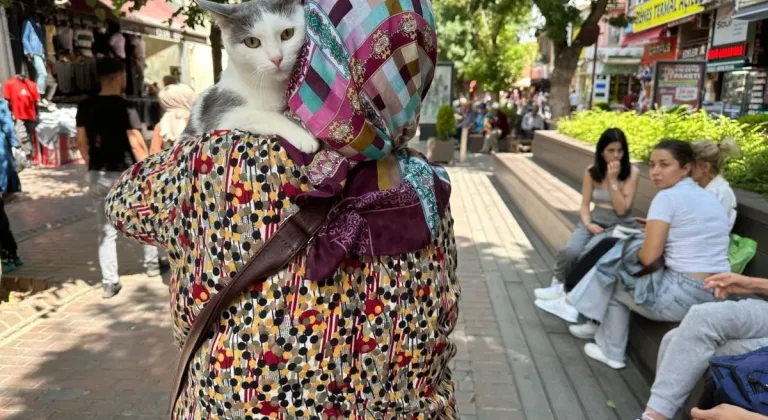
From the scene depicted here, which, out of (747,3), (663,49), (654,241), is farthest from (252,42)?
(663,49)

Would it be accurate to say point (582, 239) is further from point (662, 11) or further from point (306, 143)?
point (662, 11)

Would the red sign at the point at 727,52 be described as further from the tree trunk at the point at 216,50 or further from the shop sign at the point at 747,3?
the tree trunk at the point at 216,50

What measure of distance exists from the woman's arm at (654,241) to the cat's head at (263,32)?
2809mm

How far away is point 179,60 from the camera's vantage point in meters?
16.5

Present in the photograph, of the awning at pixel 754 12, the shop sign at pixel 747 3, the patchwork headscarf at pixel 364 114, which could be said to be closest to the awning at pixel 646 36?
the shop sign at pixel 747 3

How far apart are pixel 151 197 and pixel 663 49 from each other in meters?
24.7

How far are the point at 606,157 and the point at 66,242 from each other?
5879mm

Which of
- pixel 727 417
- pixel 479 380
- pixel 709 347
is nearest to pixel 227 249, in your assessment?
pixel 727 417

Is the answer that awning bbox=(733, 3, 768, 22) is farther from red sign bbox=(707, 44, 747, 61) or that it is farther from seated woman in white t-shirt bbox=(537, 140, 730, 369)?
seated woman in white t-shirt bbox=(537, 140, 730, 369)

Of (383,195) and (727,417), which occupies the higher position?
(383,195)

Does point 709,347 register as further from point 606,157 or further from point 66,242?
point 66,242

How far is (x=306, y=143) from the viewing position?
1265 millimetres

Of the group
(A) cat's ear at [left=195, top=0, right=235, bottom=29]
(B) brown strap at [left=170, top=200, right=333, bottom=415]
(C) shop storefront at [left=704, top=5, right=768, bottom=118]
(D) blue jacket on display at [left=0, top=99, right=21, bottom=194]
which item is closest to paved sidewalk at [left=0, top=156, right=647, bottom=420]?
(D) blue jacket on display at [left=0, top=99, right=21, bottom=194]

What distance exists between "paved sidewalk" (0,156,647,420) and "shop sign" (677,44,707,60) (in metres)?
17.1
